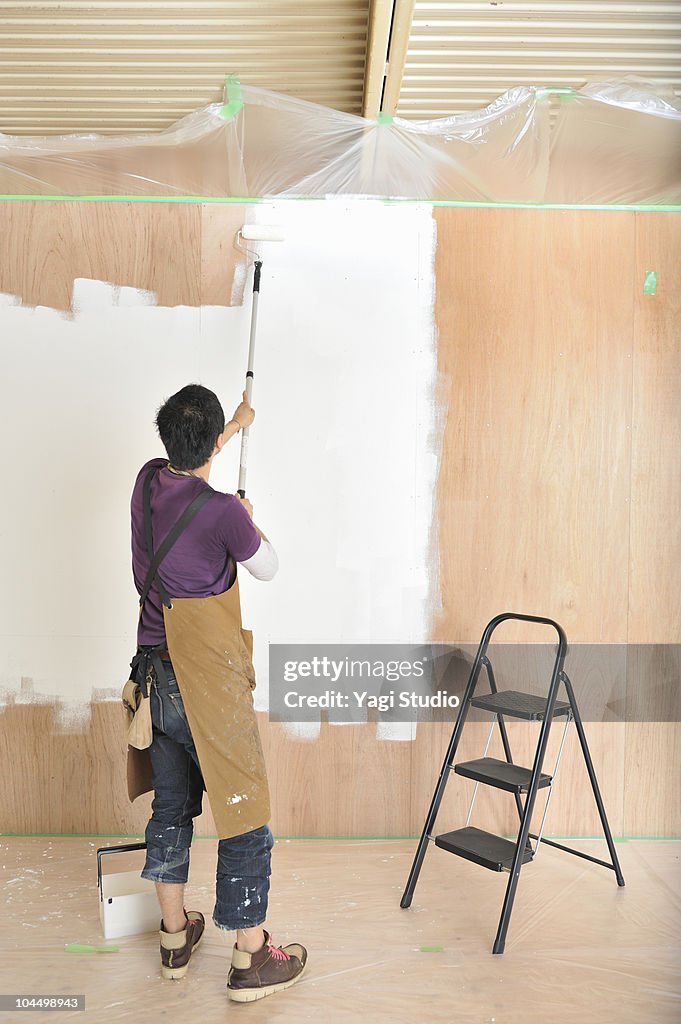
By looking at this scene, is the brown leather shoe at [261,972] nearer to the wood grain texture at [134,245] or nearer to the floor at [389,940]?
the floor at [389,940]

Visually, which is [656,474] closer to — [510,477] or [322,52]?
[510,477]

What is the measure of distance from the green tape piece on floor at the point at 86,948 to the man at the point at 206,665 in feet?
0.62

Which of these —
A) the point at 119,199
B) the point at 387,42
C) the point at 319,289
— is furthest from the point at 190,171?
the point at 387,42

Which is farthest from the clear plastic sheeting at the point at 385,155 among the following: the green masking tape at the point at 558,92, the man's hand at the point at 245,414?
the man's hand at the point at 245,414

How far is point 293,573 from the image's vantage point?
270 cm

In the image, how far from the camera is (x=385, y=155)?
2465 mm

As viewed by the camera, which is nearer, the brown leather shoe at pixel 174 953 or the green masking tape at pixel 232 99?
the brown leather shoe at pixel 174 953

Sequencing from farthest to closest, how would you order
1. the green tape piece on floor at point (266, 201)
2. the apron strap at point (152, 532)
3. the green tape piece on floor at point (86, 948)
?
the green tape piece on floor at point (266, 201), the green tape piece on floor at point (86, 948), the apron strap at point (152, 532)

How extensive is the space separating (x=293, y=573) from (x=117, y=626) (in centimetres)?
61

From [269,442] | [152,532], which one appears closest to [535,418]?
[269,442]

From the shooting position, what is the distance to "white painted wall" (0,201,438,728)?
267cm

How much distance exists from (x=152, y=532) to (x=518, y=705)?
1145 mm

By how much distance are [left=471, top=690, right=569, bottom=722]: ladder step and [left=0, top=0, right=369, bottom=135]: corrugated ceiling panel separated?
176 cm

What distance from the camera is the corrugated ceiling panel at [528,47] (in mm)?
1924
